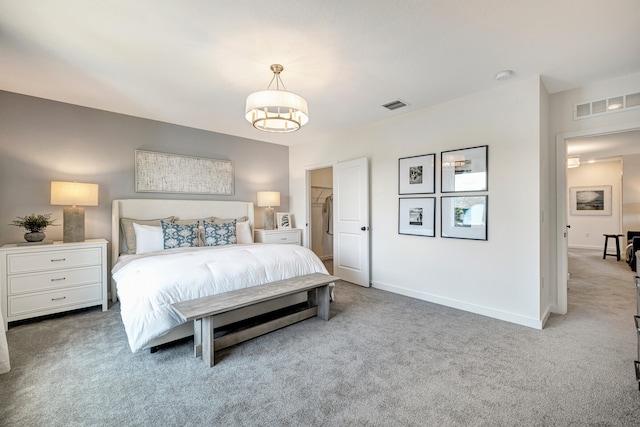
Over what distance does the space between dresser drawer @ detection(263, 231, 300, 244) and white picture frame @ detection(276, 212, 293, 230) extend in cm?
28

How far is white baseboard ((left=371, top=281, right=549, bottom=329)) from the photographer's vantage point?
2.89 m

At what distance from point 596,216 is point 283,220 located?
8904 mm

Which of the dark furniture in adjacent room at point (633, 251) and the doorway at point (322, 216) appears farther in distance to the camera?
the doorway at point (322, 216)

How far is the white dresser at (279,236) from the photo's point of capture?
495 cm

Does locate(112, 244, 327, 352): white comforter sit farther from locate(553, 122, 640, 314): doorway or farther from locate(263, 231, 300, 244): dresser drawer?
locate(553, 122, 640, 314): doorway

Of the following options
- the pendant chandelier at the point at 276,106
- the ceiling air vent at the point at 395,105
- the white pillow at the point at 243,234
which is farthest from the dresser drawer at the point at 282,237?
the ceiling air vent at the point at 395,105

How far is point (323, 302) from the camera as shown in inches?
120

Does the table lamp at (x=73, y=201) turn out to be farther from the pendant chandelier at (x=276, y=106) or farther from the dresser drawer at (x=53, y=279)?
the pendant chandelier at (x=276, y=106)

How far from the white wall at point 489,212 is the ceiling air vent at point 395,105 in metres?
0.30

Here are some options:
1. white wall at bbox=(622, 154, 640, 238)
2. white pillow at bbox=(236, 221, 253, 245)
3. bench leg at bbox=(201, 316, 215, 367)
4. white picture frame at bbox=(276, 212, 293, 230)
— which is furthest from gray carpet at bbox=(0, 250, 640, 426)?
white wall at bbox=(622, 154, 640, 238)

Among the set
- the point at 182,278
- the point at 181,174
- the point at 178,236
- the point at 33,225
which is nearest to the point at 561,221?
the point at 182,278

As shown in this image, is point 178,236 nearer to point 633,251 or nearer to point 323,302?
point 323,302

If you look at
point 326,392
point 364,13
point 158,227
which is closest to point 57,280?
point 158,227

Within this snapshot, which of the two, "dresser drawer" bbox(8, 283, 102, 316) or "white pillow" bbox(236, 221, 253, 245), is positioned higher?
"white pillow" bbox(236, 221, 253, 245)
